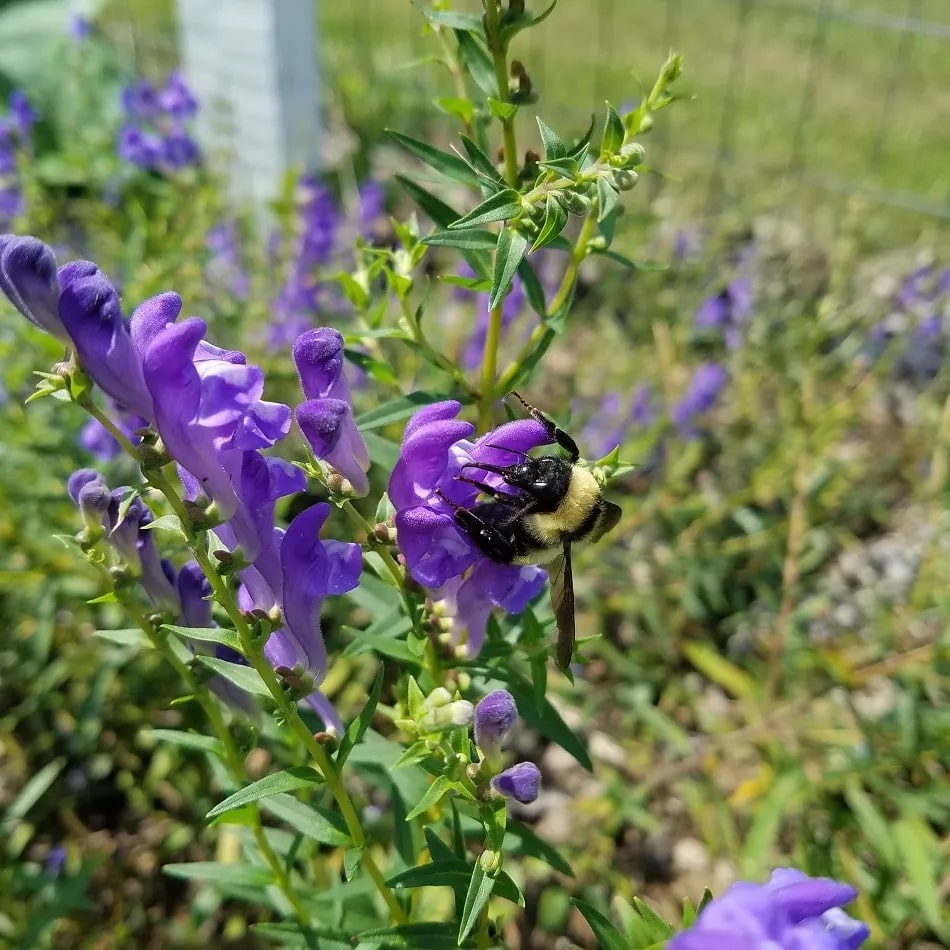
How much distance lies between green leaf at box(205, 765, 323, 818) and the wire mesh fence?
5370 millimetres

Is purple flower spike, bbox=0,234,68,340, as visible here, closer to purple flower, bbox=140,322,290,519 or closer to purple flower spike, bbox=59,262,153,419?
purple flower spike, bbox=59,262,153,419

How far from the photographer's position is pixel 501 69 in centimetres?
174

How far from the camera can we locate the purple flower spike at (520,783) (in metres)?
1.50

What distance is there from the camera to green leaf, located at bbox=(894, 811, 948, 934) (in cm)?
240

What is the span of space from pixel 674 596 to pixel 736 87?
538cm

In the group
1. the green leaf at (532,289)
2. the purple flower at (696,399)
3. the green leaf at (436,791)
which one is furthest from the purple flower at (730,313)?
the green leaf at (436,791)

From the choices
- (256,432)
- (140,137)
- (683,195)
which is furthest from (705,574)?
(683,195)

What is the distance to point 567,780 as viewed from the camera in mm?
3807

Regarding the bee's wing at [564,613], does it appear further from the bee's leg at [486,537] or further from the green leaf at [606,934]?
the green leaf at [606,934]

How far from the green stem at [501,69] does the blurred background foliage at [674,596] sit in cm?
28

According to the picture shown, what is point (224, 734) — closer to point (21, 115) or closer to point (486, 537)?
point (486, 537)

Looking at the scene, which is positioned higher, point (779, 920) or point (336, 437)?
point (336, 437)

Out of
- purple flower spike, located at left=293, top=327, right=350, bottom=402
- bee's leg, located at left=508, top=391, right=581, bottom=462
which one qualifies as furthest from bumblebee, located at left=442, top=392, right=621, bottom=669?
purple flower spike, located at left=293, top=327, right=350, bottom=402

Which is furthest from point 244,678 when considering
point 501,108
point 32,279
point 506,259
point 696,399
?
point 696,399
